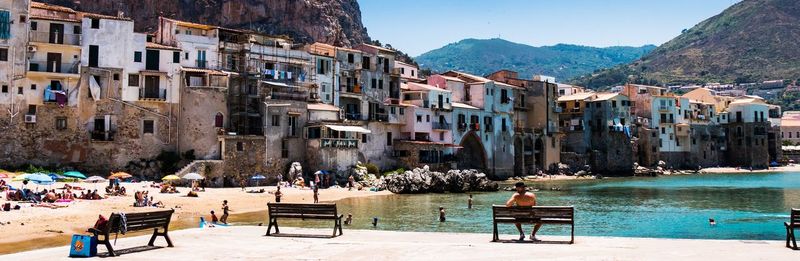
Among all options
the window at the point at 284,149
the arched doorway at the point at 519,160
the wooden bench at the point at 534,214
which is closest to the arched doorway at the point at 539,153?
the arched doorway at the point at 519,160

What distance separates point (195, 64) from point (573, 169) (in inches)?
2277

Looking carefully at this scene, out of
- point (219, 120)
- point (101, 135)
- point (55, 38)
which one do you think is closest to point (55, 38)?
point (55, 38)

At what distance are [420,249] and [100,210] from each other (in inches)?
1089

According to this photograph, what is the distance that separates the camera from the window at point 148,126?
5800 centimetres

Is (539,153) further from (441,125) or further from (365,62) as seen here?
(365,62)

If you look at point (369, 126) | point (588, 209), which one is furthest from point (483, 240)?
point (369, 126)

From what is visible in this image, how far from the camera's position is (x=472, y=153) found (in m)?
87.0

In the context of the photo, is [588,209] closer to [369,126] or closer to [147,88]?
[369,126]

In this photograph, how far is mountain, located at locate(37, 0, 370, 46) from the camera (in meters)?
101

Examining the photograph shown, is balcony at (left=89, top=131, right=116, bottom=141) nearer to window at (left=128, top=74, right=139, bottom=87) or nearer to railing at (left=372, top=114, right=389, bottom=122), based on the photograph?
window at (left=128, top=74, right=139, bottom=87)

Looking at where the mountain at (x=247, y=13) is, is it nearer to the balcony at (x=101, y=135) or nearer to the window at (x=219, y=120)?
the window at (x=219, y=120)

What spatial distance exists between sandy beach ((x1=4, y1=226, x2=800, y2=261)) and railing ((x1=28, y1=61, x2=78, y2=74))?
4063 cm

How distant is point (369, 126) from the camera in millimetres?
72812

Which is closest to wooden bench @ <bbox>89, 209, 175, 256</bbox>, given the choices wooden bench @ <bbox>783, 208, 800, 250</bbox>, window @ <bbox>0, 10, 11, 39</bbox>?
wooden bench @ <bbox>783, 208, 800, 250</bbox>
